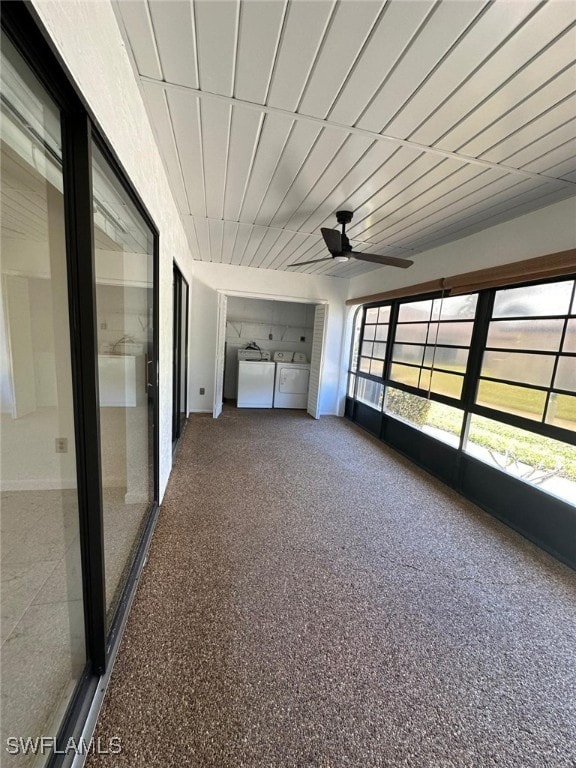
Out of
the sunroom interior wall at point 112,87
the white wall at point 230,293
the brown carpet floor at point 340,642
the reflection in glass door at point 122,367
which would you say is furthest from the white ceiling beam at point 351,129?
the white wall at point 230,293

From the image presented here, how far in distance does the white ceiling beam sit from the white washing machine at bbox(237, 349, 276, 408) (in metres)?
4.06

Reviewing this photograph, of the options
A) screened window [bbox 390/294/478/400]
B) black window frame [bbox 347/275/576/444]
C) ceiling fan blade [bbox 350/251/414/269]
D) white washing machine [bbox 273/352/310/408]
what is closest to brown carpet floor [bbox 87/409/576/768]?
black window frame [bbox 347/275/576/444]

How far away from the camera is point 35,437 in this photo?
120 cm

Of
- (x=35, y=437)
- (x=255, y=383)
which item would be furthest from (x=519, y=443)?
(x=255, y=383)

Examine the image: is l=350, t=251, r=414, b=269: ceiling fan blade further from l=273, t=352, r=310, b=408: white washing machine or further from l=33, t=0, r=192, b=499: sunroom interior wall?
l=273, t=352, r=310, b=408: white washing machine

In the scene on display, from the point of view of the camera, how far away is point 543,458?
2.31m

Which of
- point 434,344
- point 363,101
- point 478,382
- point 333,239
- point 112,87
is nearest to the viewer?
point 112,87

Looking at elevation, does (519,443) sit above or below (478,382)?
below

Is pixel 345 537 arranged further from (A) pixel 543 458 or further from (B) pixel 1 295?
(B) pixel 1 295

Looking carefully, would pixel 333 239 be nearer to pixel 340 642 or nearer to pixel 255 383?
pixel 340 642

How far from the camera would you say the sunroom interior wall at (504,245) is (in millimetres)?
2107

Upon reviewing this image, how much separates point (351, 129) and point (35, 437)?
6.66 feet

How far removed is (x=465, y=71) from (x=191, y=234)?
9.41ft

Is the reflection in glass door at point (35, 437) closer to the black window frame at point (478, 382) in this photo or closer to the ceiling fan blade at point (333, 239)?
the ceiling fan blade at point (333, 239)
